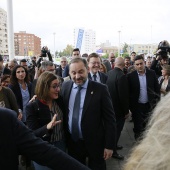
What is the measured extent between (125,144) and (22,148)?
13.1 feet

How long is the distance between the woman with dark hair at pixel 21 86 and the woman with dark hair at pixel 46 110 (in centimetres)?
201

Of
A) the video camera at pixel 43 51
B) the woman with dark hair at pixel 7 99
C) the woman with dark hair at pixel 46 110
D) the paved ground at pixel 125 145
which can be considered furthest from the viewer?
the video camera at pixel 43 51

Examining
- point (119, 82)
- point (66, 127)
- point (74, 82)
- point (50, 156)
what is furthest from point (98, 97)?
point (119, 82)

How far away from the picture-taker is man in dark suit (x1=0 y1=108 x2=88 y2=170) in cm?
130

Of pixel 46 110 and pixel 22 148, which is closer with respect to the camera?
pixel 22 148

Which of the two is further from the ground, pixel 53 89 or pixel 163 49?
pixel 163 49

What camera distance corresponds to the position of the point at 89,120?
255 centimetres

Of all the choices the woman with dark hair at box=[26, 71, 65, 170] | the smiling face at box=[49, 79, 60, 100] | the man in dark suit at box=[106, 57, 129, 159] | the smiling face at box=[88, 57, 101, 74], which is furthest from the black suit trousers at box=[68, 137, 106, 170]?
the smiling face at box=[88, 57, 101, 74]

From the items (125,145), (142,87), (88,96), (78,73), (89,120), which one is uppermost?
(78,73)

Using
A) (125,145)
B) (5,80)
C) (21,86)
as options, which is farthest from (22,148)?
(125,145)

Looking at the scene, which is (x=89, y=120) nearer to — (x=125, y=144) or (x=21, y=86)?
(x=21, y=86)

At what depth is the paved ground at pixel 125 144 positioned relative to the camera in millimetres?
4008

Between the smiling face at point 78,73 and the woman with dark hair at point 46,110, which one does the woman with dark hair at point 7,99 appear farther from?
the smiling face at point 78,73

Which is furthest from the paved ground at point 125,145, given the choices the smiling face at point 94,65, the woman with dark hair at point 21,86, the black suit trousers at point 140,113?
the smiling face at point 94,65
